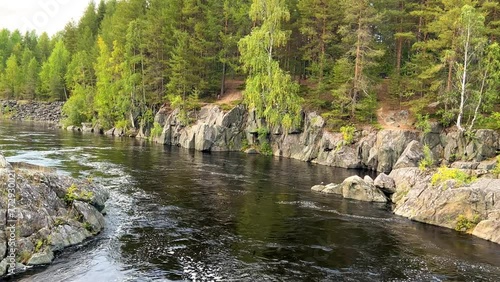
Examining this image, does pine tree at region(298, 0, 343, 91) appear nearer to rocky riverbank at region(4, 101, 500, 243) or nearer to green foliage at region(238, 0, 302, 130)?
green foliage at region(238, 0, 302, 130)

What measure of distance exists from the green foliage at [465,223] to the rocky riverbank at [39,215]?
20274 mm

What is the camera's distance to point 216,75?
70.8 metres

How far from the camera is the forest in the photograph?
43.4 m

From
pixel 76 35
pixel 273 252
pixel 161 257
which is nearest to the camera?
pixel 161 257

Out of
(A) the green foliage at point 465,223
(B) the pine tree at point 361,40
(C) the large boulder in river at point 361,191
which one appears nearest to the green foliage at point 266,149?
(B) the pine tree at point 361,40

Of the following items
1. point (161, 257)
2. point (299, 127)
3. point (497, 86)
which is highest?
point (497, 86)

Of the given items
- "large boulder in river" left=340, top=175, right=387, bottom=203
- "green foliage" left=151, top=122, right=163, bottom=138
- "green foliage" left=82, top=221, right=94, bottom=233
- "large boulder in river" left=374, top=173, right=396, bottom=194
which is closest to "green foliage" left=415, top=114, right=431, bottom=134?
"large boulder in river" left=374, top=173, right=396, bottom=194

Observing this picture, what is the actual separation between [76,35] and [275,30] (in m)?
86.9

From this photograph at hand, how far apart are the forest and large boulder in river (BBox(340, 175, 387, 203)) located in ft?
58.1

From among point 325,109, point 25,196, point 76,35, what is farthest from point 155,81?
point 76,35

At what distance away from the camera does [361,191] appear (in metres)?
30.6

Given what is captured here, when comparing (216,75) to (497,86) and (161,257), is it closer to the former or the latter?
(497,86)

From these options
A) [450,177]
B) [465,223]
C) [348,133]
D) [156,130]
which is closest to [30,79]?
[156,130]

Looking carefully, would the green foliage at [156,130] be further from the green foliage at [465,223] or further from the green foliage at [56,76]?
the green foliage at [56,76]
